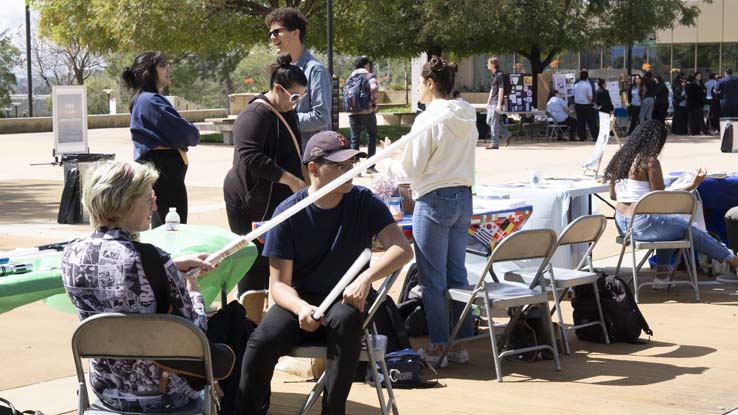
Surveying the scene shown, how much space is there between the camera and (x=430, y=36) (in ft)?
102

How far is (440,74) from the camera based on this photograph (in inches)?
257

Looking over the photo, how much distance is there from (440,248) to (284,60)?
4.66ft

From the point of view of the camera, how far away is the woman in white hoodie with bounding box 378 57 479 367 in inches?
256

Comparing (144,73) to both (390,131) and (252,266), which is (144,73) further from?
(390,131)

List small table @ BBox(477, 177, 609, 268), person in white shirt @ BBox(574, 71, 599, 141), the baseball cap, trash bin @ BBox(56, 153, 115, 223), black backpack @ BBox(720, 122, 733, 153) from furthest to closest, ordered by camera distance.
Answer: person in white shirt @ BBox(574, 71, 599, 141)
black backpack @ BBox(720, 122, 733, 153)
trash bin @ BBox(56, 153, 115, 223)
small table @ BBox(477, 177, 609, 268)
the baseball cap

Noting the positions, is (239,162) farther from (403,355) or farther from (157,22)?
(157,22)

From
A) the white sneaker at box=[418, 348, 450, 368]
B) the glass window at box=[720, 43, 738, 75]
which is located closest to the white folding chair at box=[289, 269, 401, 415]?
the white sneaker at box=[418, 348, 450, 368]

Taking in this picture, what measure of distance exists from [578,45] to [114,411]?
2883 centimetres

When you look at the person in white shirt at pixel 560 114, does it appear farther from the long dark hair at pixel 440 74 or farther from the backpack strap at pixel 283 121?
the backpack strap at pixel 283 121

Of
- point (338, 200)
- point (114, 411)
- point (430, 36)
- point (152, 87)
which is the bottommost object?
point (114, 411)

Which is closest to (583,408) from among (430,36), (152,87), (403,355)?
(403,355)

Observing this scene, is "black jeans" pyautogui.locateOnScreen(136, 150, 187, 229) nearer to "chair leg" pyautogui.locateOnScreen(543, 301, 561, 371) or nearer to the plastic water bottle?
the plastic water bottle

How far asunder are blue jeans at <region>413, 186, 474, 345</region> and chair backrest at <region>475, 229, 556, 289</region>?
26 centimetres

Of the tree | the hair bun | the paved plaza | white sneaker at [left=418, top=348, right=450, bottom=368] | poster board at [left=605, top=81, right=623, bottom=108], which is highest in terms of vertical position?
the tree
